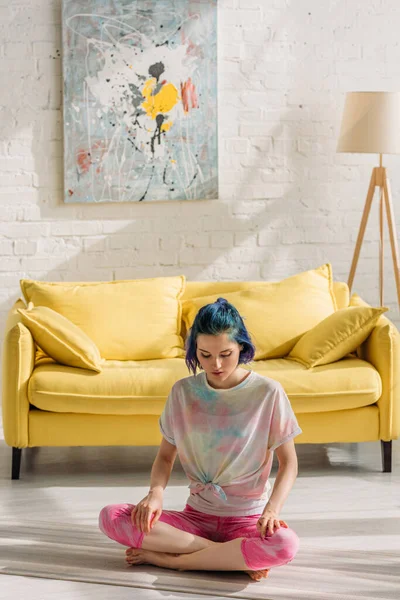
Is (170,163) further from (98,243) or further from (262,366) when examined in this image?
(262,366)

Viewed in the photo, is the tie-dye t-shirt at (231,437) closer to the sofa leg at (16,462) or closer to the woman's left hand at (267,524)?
the woman's left hand at (267,524)

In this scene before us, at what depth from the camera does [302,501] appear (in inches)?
132

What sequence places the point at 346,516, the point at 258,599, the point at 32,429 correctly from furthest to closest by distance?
the point at 32,429, the point at 346,516, the point at 258,599

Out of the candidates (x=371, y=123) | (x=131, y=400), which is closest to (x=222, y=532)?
(x=131, y=400)

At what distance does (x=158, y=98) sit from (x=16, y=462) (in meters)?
2.21

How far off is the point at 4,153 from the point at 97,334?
142cm

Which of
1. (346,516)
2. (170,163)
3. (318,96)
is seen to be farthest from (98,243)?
(346,516)

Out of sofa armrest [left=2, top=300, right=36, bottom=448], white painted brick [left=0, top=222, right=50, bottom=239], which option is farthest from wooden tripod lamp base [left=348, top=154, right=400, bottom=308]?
sofa armrest [left=2, top=300, right=36, bottom=448]

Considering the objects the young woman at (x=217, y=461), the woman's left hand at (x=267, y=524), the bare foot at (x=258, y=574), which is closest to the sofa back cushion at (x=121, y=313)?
the young woman at (x=217, y=461)

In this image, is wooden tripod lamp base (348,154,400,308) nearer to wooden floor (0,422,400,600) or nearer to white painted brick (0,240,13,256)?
wooden floor (0,422,400,600)

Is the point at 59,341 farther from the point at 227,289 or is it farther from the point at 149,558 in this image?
the point at 149,558

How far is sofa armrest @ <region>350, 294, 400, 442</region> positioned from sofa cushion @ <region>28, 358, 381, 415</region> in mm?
40

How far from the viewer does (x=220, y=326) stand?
251cm

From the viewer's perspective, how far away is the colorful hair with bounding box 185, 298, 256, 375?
8.23ft
